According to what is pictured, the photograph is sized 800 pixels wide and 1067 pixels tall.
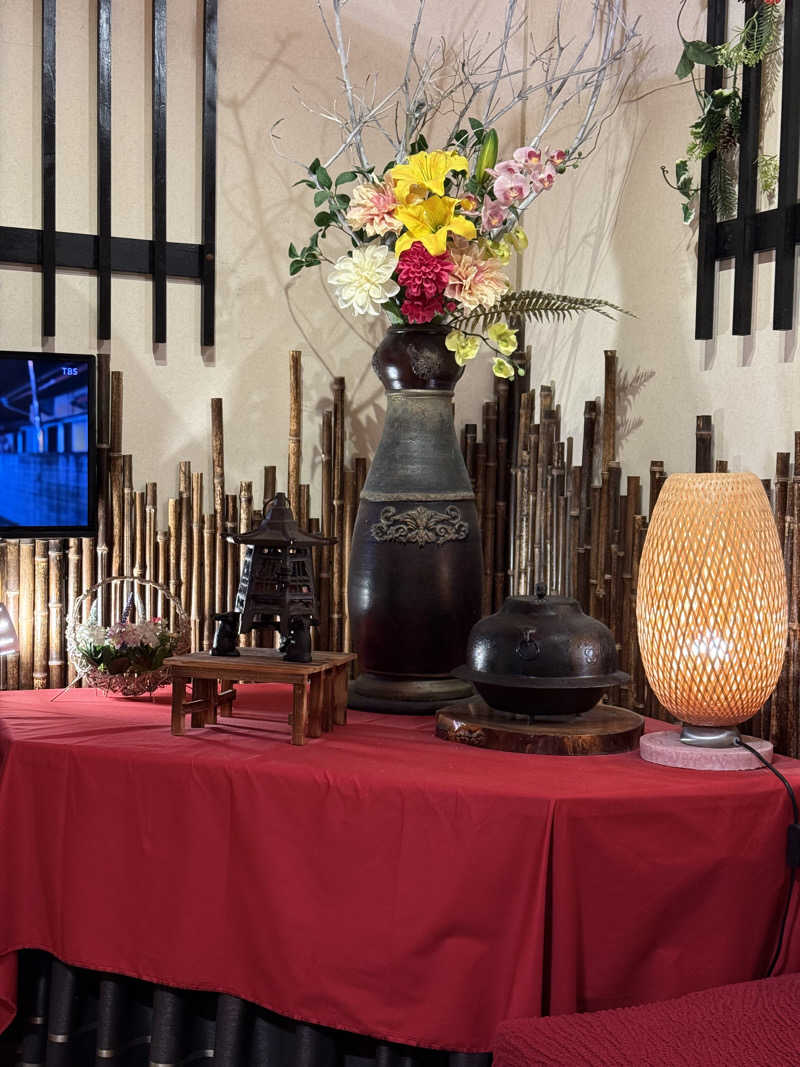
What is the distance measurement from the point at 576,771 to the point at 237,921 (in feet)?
1.78

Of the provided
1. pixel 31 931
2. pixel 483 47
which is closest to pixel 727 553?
pixel 31 931

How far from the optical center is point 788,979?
155cm

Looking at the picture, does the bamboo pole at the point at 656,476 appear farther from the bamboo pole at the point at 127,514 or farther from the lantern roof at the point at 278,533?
the bamboo pole at the point at 127,514

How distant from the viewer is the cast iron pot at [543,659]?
188cm

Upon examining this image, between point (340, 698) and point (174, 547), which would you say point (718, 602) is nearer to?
point (340, 698)

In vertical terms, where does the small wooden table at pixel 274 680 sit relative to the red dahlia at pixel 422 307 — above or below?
below

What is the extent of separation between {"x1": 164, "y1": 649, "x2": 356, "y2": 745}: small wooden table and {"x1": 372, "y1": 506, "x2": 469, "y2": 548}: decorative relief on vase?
0.24 m

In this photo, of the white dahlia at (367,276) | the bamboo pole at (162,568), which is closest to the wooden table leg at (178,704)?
the bamboo pole at (162,568)

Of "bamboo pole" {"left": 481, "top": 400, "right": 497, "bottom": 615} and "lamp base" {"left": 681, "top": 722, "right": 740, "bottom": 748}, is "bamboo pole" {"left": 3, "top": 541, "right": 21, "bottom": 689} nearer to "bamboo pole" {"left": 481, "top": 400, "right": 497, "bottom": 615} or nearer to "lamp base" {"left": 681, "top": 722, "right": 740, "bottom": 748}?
"bamboo pole" {"left": 481, "top": 400, "right": 497, "bottom": 615}

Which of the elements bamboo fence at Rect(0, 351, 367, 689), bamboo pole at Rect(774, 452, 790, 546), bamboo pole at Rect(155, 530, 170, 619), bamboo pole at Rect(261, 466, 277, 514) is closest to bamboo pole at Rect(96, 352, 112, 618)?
bamboo fence at Rect(0, 351, 367, 689)

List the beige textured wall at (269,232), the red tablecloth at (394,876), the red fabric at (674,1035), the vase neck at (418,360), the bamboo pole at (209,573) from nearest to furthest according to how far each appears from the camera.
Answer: the red fabric at (674,1035), the red tablecloth at (394,876), the vase neck at (418,360), the beige textured wall at (269,232), the bamboo pole at (209,573)

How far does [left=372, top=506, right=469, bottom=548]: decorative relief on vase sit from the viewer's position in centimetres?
221

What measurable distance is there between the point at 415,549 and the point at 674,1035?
1031mm

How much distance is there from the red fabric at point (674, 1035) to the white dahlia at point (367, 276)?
1256 millimetres
